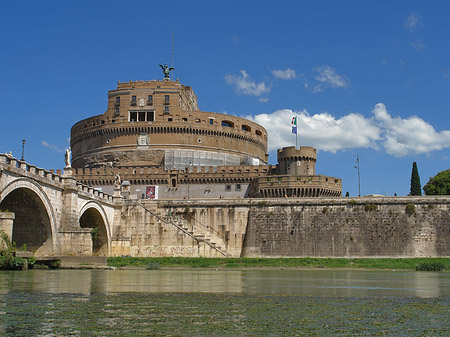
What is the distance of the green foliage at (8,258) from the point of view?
2278 centimetres

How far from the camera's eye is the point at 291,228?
150 ft

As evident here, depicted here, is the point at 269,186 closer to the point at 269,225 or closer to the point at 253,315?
the point at 269,225

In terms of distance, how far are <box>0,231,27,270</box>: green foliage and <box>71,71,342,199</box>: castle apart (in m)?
37.5

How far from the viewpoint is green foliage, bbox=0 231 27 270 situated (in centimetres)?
2278

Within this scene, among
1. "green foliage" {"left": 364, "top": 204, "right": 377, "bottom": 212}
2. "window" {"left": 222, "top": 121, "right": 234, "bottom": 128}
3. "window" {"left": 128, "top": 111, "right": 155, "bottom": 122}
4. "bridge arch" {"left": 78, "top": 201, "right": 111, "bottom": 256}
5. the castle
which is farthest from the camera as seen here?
"window" {"left": 222, "top": 121, "right": 234, "bottom": 128}

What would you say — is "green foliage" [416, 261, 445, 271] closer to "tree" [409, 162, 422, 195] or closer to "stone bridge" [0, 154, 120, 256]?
"stone bridge" [0, 154, 120, 256]

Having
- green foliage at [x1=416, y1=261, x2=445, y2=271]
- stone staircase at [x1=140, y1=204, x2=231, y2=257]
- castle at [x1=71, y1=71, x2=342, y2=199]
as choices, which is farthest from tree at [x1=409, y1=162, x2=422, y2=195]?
green foliage at [x1=416, y1=261, x2=445, y2=271]

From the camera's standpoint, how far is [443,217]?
4409 cm

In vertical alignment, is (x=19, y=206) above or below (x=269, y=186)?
below

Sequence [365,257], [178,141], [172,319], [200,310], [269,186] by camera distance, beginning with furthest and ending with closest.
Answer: [178,141] < [269,186] < [365,257] < [200,310] < [172,319]

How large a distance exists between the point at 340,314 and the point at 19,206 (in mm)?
29170

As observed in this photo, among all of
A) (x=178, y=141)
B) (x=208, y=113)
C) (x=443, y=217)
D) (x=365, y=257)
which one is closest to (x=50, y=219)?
(x=365, y=257)

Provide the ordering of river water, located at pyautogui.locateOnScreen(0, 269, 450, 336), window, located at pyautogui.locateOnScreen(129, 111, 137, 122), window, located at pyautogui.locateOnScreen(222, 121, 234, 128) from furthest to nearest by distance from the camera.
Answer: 1. window, located at pyautogui.locateOnScreen(222, 121, 234, 128)
2. window, located at pyautogui.locateOnScreen(129, 111, 137, 122)
3. river water, located at pyautogui.locateOnScreen(0, 269, 450, 336)

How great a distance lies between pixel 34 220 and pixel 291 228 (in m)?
21.9
